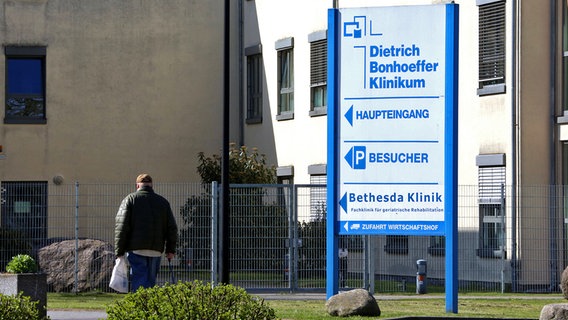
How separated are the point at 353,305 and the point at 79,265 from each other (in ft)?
29.6

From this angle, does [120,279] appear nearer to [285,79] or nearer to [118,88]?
[285,79]

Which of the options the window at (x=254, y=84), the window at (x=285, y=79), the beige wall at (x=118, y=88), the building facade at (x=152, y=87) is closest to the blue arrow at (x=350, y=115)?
the building facade at (x=152, y=87)

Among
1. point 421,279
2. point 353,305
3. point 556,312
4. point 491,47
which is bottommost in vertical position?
point 421,279

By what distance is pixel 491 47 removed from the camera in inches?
Answer: 1083

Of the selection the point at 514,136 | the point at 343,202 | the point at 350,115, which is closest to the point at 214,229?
the point at 514,136

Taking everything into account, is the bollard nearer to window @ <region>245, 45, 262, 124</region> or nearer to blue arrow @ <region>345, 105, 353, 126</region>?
blue arrow @ <region>345, 105, 353, 126</region>

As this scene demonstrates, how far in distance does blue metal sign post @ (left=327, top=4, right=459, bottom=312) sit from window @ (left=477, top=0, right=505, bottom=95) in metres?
8.89

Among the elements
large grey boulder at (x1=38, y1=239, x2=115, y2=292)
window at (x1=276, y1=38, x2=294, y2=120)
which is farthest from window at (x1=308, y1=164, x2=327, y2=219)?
window at (x1=276, y1=38, x2=294, y2=120)

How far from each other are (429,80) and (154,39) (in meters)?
18.3

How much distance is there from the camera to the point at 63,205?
26812mm

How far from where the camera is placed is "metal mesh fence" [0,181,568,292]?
25438 mm

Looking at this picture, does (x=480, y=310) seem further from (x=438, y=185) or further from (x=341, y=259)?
(x=341, y=259)

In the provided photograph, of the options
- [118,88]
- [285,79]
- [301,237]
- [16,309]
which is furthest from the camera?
[118,88]

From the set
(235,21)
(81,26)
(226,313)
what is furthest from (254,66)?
(226,313)
